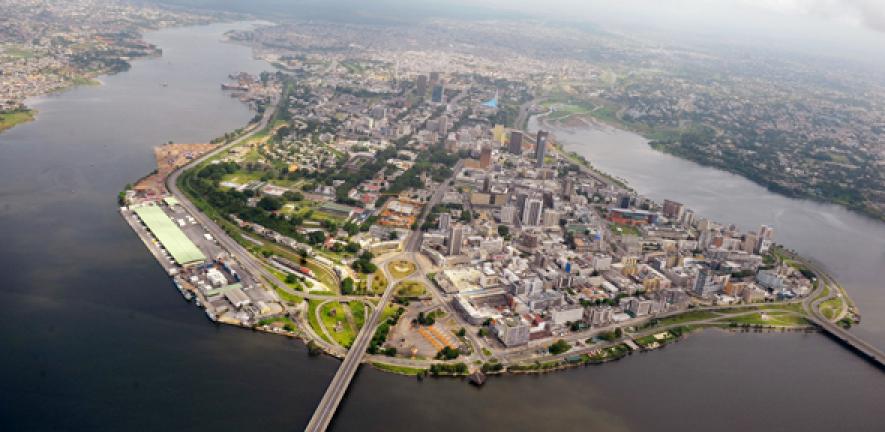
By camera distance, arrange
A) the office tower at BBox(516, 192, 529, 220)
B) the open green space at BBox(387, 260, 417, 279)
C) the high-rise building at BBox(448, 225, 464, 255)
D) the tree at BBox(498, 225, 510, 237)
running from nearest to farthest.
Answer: the open green space at BBox(387, 260, 417, 279) → the high-rise building at BBox(448, 225, 464, 255) → the tree at BBox(498, 225, 510, 237) → the office tower at BBox(516, 192, 529, 220)

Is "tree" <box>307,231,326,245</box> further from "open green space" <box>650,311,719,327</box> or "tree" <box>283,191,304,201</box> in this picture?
"open green space" <box>650,311,719,327</box>

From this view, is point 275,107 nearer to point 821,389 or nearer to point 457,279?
point 457,279

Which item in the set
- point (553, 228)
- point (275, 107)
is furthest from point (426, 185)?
point (275, 107)

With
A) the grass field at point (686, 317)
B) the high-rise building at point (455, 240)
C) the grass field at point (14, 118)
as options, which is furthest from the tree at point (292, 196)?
the grass field at point (14, 118)

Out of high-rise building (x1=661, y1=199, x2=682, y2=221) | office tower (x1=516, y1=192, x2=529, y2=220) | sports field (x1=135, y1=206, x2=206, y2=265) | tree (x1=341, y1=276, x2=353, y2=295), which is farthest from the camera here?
high-rise building (x1=661, y1=199, x2=682, y2=221)

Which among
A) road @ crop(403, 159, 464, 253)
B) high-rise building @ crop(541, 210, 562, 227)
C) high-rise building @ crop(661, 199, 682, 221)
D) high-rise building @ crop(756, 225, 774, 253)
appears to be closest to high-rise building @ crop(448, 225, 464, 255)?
road @ crop(403, 159, 464, 253)

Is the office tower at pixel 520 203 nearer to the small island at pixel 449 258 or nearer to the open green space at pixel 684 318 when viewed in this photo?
the small island at pixel 449 258

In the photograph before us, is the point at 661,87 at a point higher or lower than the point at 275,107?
higher

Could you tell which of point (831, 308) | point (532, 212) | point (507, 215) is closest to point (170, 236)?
point (507, 215)
